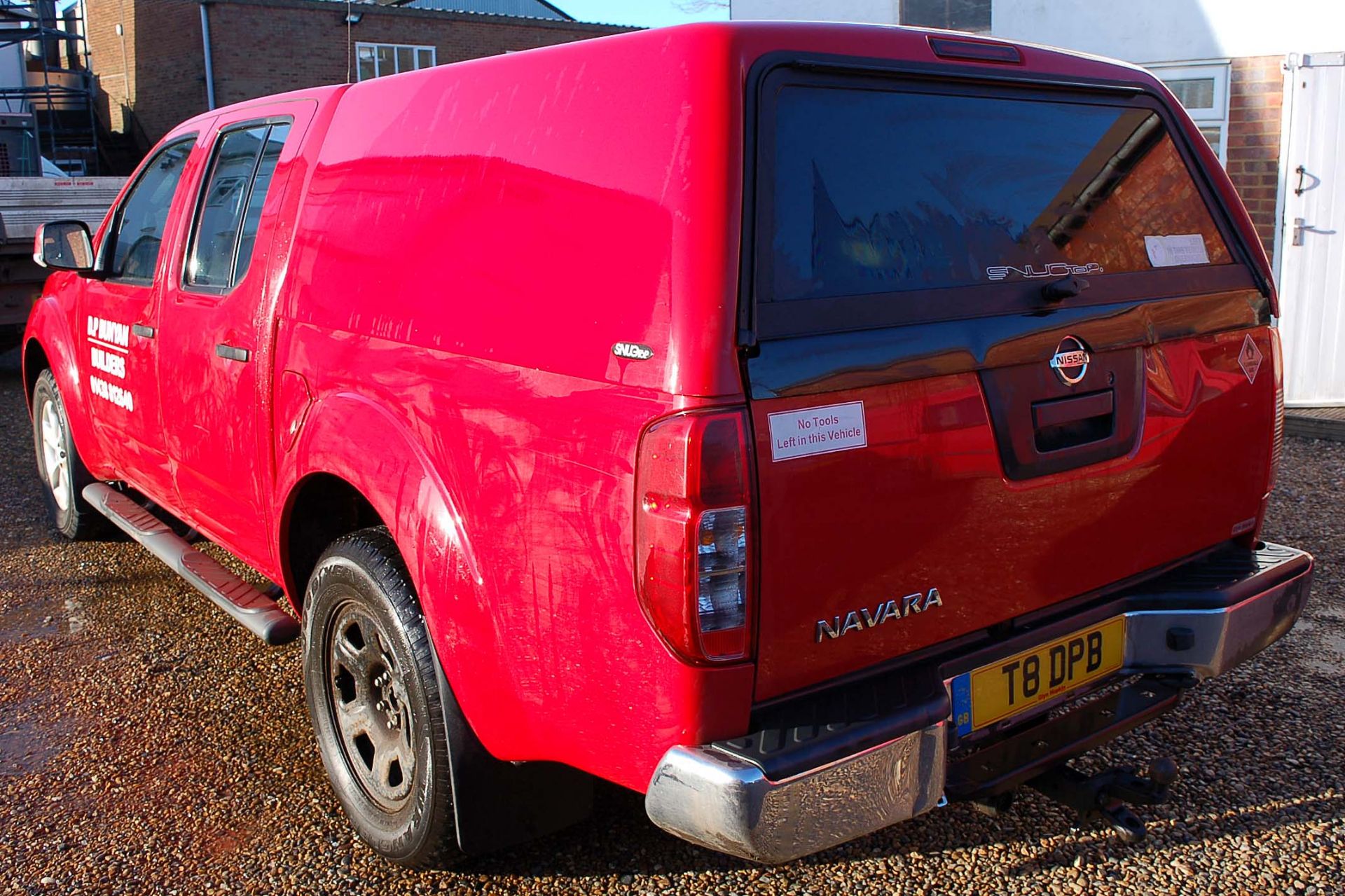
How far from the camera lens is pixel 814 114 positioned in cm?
225

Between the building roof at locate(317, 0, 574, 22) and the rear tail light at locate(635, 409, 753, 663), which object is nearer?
the rear tail light at locate(635, 409, 753, 663)

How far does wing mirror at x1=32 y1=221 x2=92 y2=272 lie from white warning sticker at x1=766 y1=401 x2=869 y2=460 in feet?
11.4

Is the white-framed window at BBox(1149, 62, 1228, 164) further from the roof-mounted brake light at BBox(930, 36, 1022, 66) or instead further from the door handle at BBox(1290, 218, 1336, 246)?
the roof-mounted brake light at BBox(930, 36, 1022, 66)

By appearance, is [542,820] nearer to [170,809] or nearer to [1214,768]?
[170,809]

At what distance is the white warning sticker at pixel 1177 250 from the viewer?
2760 mm

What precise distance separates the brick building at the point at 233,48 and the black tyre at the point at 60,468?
75.4ft

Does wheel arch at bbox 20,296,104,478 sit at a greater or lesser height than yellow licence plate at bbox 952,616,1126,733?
greater

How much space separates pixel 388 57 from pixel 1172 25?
26224 millimetres

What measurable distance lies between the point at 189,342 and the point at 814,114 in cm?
230

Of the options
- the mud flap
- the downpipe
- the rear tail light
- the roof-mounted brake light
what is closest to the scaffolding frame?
the downpipe

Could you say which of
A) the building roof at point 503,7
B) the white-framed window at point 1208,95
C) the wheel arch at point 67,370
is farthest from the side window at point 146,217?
Result: the building roof at point 503,7

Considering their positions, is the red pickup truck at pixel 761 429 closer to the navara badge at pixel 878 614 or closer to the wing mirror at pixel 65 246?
the navara badge at pixel 878 614

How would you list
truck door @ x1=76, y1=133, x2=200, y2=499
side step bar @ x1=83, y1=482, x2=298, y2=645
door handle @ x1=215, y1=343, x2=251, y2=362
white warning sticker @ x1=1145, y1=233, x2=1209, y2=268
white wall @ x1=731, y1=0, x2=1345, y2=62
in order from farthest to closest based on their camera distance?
white wall @ x1=731, y1=0, x2=1345, y2=62 < truck door @ x1=76, y1=133, x2=200, y2=499 < side step bar @ x1=83, y1=482, x2=298, y2=645 < door handle @ x1=215, y1=343, x2=251, y2=362 < white warning sticker @ x1=1145, y1=233, x2=1209, y2=268

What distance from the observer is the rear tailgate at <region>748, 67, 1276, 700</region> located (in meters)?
2.11
